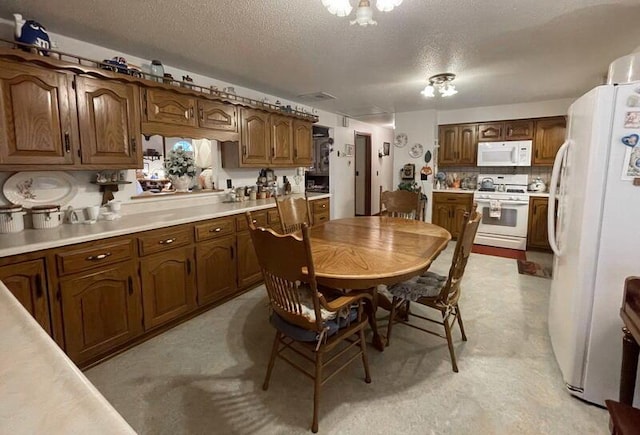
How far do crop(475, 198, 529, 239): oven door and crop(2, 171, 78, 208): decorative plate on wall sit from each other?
16.3 ft

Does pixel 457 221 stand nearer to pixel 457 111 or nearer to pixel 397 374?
pixel 457 111

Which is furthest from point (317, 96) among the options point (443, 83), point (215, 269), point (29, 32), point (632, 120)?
point (632, 120)

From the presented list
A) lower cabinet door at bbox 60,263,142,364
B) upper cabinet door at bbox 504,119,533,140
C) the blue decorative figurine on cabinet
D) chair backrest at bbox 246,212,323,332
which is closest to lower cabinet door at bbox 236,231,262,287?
lower cabinet door at bbox 60,263,142,364

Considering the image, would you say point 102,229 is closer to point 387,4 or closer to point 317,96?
point 387,4

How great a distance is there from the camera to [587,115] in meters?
1.72

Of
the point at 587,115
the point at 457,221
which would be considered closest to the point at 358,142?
the point at 457,221

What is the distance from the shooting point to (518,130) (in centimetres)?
505

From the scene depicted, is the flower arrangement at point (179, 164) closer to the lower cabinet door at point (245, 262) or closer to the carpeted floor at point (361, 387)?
the lower cabinet door at point (245, 262)

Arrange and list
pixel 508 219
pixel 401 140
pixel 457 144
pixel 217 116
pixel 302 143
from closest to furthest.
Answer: pixel 217 116, pixel 302 143, pixel 508 219, pixel 457 144, pixel 401 140

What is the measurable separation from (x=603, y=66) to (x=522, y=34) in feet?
4.82

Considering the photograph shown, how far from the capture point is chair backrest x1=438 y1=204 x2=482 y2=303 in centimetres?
183

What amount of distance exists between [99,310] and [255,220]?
1517mm

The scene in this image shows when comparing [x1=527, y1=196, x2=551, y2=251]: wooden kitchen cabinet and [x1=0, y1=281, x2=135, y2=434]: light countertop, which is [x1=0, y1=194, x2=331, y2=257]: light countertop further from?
[x1=527, y1=196, x2=551, y2=251]: wooden kitchen cabinet

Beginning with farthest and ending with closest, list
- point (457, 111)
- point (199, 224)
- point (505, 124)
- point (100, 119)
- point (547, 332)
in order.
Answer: point (457, 111)
point (505, 124)
point (199, 224)
point (547, 332)
point (100, 119)
